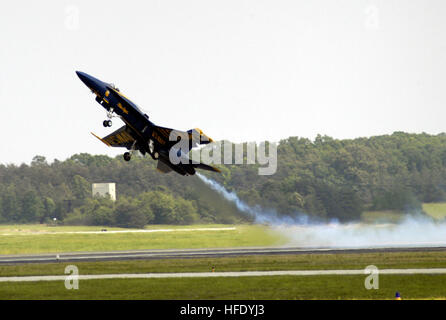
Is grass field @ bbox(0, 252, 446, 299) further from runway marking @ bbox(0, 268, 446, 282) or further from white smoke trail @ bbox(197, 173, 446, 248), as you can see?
white smoke trail @ bbox(197, 173, 446, 248)

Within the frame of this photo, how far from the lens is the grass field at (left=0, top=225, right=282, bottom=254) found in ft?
216

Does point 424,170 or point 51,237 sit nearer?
point 51,237

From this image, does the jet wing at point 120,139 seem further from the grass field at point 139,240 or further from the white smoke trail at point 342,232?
the grass field at point 139,240

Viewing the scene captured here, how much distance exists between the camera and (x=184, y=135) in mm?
48562

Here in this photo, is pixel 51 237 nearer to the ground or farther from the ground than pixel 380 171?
nearer to the ground

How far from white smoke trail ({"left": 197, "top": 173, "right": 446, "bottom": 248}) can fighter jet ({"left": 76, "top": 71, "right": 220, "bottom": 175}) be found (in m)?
15.0

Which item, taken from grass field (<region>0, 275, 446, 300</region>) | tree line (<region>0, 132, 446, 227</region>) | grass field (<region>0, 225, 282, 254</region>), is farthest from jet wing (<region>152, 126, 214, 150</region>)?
grass field (<region>0, 225, 282, 254</region>)

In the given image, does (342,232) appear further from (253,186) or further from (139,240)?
(139,240)

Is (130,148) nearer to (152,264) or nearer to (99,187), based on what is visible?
(152,264)

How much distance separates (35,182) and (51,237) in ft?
173

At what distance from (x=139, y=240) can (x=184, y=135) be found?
A: 33.9 metres
